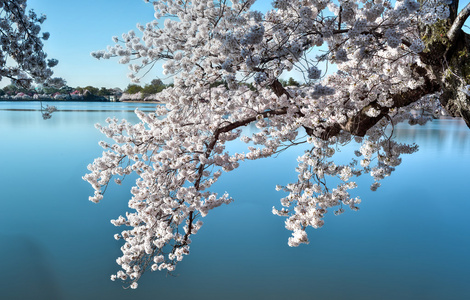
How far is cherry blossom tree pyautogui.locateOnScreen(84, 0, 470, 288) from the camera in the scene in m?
2.77

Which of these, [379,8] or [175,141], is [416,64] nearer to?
[379,8]

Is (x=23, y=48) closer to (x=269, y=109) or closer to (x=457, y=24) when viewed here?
(x=269, y=109)

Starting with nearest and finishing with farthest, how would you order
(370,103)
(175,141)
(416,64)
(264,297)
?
(416,64), (370,103), (175,141), (264,297)

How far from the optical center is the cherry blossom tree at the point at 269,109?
9.07ft

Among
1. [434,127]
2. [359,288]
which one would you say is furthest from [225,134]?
[434,127]

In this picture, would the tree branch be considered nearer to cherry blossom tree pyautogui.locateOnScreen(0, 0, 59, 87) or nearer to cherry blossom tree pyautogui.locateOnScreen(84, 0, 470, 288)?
cherry blossom tree pyautogui.locateOnScreen(84, 0, 470, 288)

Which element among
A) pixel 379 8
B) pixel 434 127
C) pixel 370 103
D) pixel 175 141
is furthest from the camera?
pixel 434 127

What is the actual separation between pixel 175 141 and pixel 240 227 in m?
6.47

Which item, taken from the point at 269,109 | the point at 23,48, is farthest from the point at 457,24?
the point at 23,48

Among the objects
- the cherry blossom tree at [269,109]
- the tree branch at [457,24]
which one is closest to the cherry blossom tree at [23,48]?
the cherry blossom tree at [269,109]

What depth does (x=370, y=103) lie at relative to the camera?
131 inches

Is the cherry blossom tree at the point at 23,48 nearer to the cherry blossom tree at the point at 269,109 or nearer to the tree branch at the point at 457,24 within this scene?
the cherry blossom tree at the point at 269,109

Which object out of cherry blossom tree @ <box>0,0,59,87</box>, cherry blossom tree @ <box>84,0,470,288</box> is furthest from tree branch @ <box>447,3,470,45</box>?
cherry blossom tree @ <box>0,0,59,87</box>

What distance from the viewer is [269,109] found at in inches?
174
